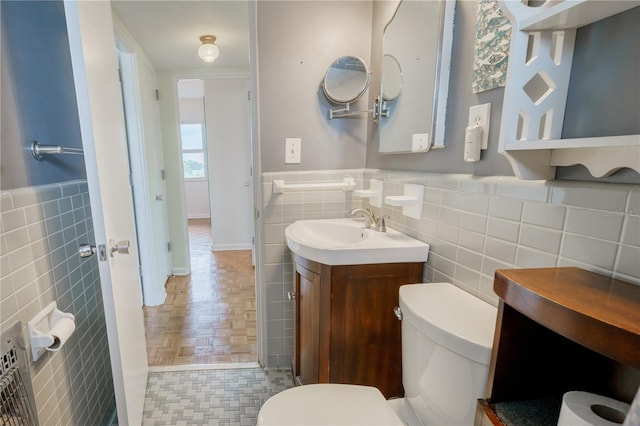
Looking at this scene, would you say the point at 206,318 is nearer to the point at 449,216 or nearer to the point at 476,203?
the point at 449,216

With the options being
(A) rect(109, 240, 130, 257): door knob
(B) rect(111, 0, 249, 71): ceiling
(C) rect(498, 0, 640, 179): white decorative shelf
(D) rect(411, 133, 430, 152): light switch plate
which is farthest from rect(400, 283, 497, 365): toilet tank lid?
(B) rect(111, 0, 249, 71): ceiling

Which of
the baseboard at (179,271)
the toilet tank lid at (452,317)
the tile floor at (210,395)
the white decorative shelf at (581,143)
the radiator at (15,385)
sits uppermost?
the white decorative shelf at (581,143)

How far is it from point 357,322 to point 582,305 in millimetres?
791

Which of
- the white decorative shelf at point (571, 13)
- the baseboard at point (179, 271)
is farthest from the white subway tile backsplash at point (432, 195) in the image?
the baseboard at point (179, 271)

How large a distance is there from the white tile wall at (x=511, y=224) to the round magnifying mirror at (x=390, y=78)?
37 centimetres

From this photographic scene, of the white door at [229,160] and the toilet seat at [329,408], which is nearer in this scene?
the toilet seat at [329,408]

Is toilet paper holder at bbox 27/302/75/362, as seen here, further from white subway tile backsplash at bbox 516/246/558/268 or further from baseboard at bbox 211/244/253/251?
baseboard at bbox 211/244/253/251

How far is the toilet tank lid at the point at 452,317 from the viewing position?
636 mm

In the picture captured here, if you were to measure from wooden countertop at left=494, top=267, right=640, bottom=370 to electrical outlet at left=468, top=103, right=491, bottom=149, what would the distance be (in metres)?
0.40

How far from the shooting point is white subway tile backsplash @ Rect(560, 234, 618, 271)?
21.5 inches

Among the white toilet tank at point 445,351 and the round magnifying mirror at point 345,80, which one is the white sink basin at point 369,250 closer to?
the white toilet tank at point 445,351

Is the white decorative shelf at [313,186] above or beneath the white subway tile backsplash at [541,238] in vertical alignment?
above

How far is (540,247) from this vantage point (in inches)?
26.7

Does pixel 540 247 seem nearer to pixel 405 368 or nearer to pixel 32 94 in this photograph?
pixel 405 368
